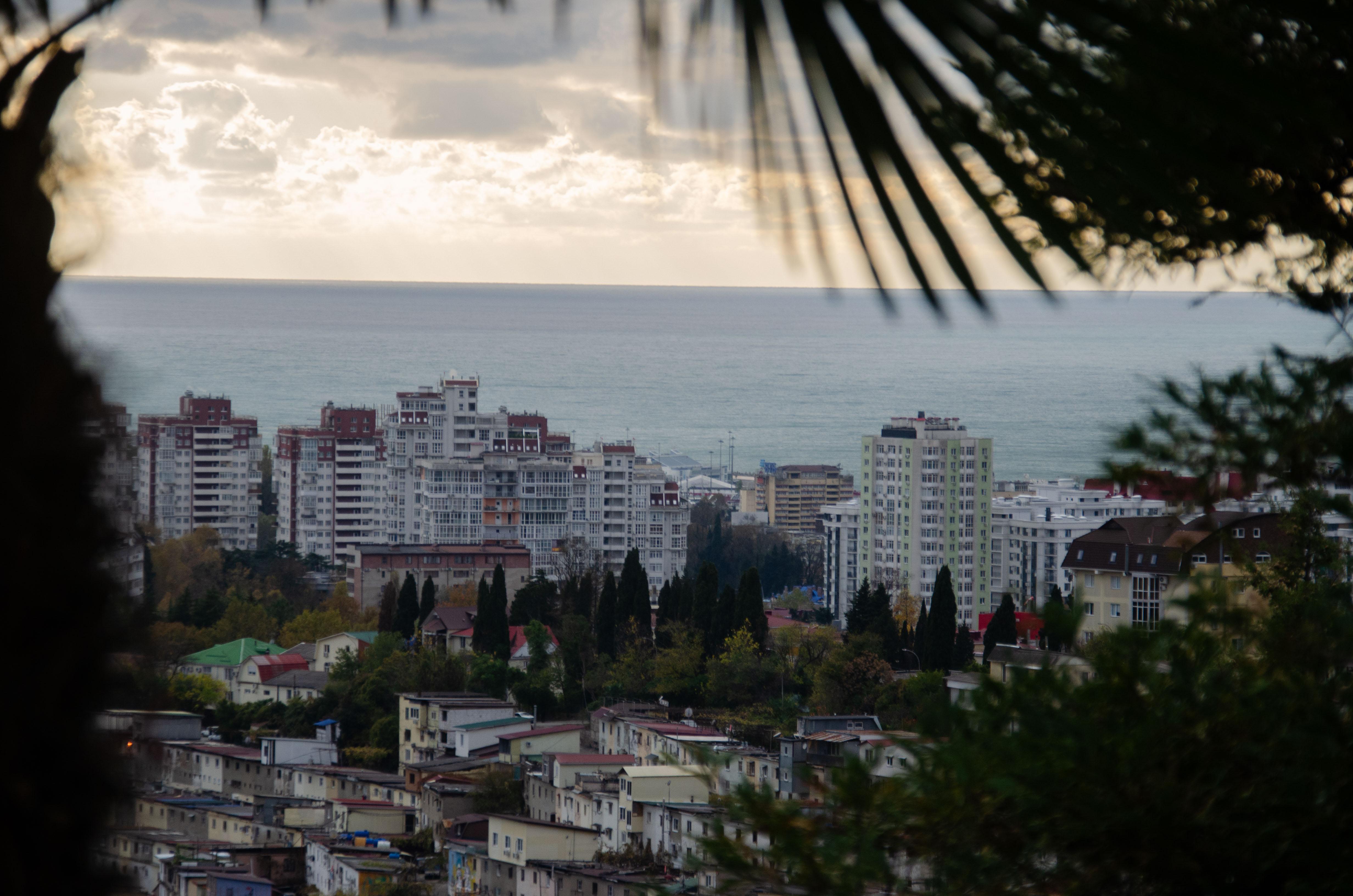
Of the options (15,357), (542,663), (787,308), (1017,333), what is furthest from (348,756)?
(787,308)

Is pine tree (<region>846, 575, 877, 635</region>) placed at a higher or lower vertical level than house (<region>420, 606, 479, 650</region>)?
higher

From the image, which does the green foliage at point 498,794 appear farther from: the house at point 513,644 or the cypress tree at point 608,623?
the cypress tree at point 608,623

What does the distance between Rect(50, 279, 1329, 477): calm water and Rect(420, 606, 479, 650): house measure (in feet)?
60.7

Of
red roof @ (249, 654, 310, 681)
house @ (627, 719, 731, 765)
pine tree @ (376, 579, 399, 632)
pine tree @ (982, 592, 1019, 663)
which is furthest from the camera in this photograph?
pine tree @ (376, 579, 399, 632)

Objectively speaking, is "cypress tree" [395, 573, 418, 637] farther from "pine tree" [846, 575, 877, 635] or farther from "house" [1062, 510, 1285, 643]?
"house" [1062, 510, 1285, 643]

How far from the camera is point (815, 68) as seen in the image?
0.44 meters

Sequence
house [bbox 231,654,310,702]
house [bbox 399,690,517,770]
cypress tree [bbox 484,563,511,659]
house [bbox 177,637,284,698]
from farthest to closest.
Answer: cypress tree [bbox 484,563,511,659] < house [bbox 231,654,310,702] < house [bbox 177,637,284,698] < house [bbox 399,690,517,770]

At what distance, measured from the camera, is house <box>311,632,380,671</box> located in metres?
24.2

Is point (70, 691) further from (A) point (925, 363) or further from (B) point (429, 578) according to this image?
(A) point (925, 363)

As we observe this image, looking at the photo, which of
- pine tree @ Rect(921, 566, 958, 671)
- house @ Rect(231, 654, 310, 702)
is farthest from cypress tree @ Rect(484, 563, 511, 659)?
pine tree @ Rect(921, 566, 958, 671)

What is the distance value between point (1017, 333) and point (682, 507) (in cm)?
8799

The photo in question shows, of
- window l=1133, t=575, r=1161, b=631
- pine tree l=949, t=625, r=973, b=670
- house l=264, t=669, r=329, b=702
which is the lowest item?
house l=264, t=669, r=329, b=702

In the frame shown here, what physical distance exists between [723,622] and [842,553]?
16.5m

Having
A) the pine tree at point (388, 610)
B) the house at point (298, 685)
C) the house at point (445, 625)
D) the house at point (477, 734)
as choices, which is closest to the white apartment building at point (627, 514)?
the pine tree at point (388, 610)
